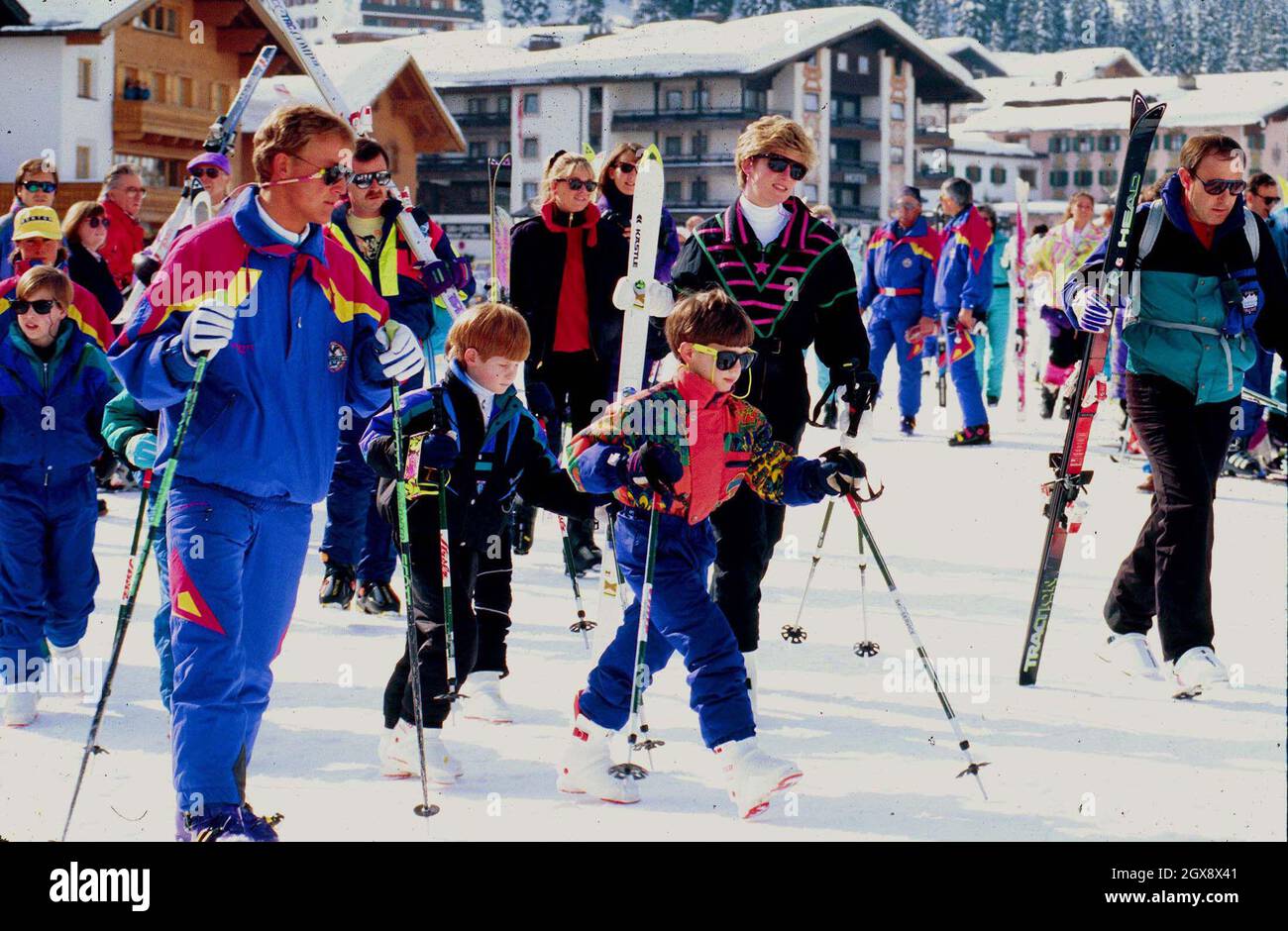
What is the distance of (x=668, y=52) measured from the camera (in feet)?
198

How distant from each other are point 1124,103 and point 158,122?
61075 millimetres

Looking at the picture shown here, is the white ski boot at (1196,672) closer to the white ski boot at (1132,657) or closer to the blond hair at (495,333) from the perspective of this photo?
the white ski boot at (1132,657)

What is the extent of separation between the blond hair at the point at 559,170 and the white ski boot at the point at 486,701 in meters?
2.63

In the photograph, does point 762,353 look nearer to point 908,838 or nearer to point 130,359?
point 908,838

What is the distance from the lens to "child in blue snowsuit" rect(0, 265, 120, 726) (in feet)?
19.4

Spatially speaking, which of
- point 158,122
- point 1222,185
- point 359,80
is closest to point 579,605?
point 1222,185

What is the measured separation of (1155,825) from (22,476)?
403cm

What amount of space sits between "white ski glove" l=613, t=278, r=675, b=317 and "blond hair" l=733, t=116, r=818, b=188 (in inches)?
17.4

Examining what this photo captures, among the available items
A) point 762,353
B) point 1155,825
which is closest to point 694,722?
point 762,353

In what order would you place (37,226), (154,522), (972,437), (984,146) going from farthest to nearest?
(984,146) → (972,437) → (37,226) → (154,522)

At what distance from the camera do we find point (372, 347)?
A: 4.13 m

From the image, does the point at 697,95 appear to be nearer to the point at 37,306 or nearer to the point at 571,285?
the point at 571,285

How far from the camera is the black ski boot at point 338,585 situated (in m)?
7.57

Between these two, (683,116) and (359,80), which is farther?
(683,116)
